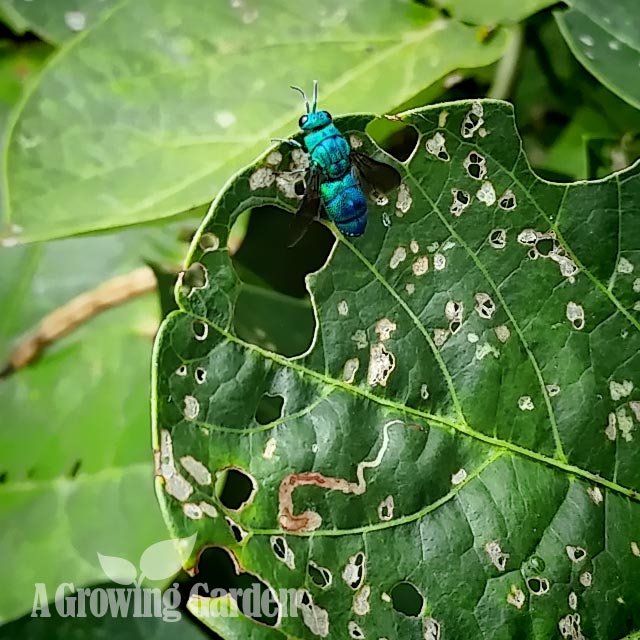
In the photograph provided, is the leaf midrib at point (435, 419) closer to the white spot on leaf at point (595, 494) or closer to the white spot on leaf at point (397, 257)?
the white spot on leaf at point (595, 494)

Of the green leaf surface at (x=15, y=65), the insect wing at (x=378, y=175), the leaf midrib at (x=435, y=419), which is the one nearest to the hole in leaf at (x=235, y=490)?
the leaf midrib at (x=435, y=419)

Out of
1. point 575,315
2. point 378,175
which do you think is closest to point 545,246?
point 575,315

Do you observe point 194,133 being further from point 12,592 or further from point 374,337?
point 12,592

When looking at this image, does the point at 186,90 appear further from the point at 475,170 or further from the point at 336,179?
the point at 475,170

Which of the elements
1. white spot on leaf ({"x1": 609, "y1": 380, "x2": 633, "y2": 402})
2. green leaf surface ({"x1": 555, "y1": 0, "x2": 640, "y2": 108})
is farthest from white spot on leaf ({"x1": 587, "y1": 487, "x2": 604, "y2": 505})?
green leaf surface ({"x1": 555, "y1": 0, "x2": 640, "y2": 108})

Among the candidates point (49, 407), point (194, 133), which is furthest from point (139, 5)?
point (49, 407)
